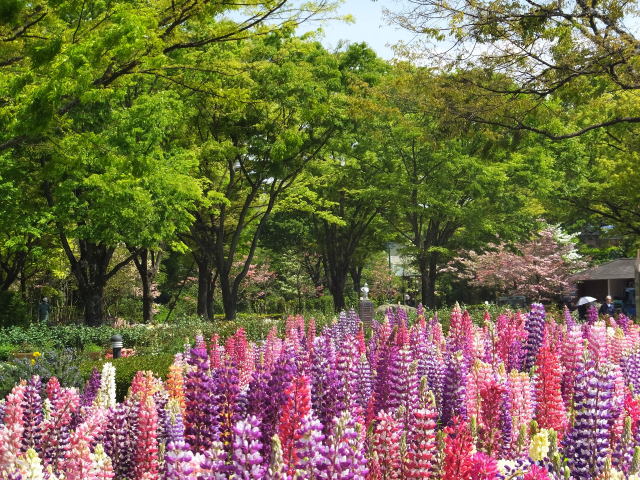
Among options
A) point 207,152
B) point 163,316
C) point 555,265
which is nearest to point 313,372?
point 207,152

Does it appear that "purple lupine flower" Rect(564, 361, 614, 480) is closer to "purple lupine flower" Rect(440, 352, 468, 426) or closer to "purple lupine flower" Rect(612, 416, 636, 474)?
"purple lupine flower" Rect(612, 416, 636, 474)

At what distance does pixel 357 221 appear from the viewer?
34.0 meters

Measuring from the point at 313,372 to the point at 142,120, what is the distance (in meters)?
16.3

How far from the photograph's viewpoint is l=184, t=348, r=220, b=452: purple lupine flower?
3.30 metres

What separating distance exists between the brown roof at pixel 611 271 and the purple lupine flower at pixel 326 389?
108 ft

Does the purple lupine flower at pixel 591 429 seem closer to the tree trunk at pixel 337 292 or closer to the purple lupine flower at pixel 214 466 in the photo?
the purple lupine flower at pixel 214 466

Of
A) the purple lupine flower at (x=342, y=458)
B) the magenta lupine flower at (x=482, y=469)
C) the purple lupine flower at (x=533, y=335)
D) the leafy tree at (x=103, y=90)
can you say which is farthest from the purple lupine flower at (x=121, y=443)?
the leafy tree at (x=103, y=90)

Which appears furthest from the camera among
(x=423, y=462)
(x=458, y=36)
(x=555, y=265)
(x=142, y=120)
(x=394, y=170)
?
(x=555, y=265)

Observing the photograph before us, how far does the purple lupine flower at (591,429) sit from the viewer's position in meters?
3.39

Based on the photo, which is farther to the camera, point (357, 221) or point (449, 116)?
point (357, 221)

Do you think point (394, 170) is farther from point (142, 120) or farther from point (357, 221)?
point (142, 120)

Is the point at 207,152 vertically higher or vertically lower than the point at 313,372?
higher

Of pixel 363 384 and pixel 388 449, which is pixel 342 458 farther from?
pixel 363 384

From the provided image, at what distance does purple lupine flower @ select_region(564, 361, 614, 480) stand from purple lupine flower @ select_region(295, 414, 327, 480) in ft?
4.92
